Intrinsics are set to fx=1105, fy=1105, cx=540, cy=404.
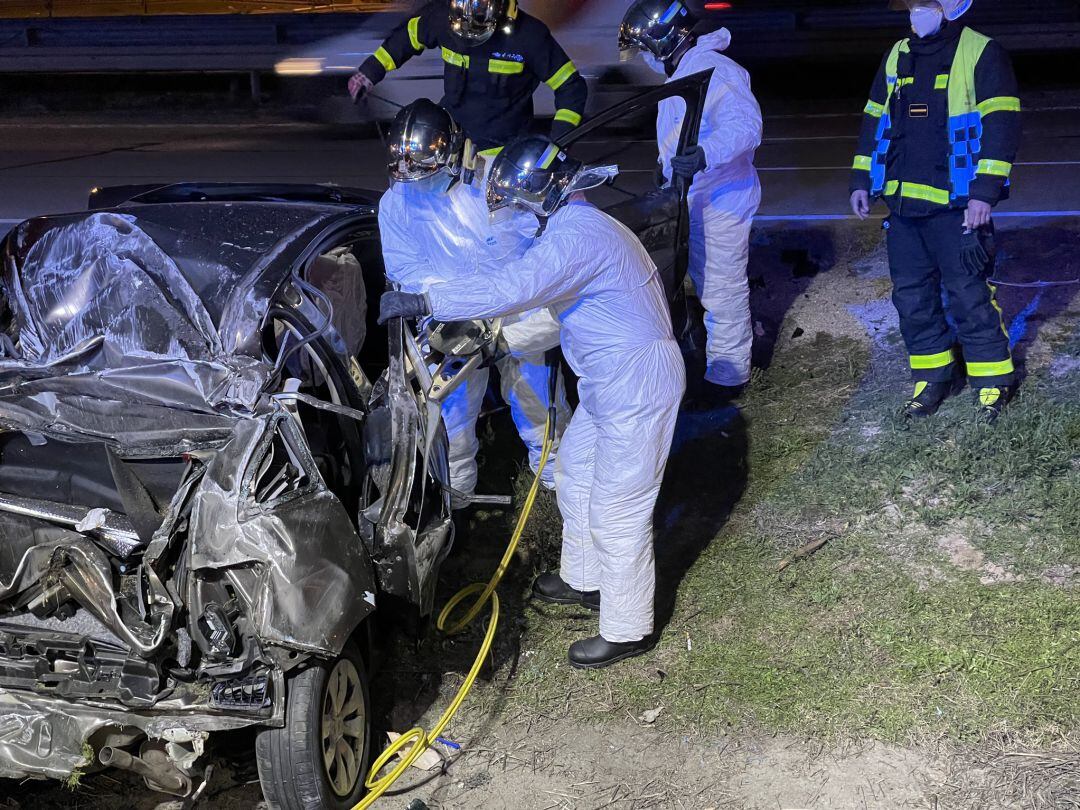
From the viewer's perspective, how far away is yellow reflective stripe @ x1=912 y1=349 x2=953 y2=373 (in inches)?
206

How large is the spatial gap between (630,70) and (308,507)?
8.88 meters

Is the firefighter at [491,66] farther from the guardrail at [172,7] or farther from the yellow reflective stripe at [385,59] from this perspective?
the guardrail at [172,7]

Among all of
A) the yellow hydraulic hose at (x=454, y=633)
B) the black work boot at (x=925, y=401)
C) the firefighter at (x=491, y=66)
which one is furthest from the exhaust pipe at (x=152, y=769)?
the black work boot at (x=925, y=401)

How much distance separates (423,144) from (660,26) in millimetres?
1816

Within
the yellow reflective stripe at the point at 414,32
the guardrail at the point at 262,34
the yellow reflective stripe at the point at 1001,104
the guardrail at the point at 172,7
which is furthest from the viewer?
the guardrail at the point at 172,7

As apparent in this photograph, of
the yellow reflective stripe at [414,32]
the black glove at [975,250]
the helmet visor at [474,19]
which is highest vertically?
the helmet visor at [474,19]

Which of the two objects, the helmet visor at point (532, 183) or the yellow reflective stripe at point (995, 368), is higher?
the helmet visor at point (532, 183)

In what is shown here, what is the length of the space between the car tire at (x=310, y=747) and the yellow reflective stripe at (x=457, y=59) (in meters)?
3.57

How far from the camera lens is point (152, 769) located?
122 inches

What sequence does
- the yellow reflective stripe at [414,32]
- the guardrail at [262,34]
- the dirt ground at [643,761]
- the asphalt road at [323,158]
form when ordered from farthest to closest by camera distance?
the guardrail at [262,34] < the asphalt road at [323,158] < the yellow reflective stripe at [414,32] < the dirt ground at [643,761]

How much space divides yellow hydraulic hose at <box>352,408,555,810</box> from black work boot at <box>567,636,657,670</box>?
0.33 m

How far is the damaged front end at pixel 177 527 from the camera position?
3.04 metres

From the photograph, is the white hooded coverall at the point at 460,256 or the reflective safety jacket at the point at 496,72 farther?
the reflective safety jacket at the point at 496,72

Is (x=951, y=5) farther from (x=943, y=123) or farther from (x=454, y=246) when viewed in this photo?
(x=454, y=246)
